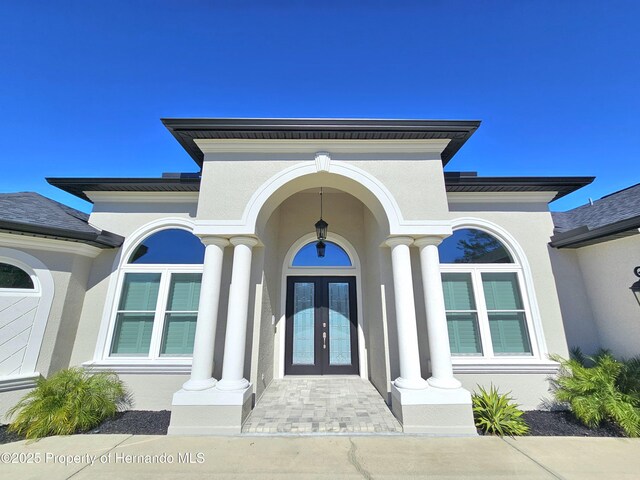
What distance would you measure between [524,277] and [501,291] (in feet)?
2.12

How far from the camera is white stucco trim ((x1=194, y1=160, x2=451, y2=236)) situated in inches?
193

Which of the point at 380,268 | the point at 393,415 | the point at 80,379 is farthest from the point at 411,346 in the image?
the point at 80,379

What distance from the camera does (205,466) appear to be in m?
3.32

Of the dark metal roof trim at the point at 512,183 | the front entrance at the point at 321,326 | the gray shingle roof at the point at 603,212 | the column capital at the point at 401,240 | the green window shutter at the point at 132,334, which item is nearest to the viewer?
the column capital at the point at 401,240

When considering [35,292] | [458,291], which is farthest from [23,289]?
[458,291]

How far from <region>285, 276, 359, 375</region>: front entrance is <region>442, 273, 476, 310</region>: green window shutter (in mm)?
2413

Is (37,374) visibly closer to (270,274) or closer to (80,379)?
(80,379)

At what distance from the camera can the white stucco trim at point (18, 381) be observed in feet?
15.4

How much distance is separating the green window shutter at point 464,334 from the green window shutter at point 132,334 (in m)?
7.07

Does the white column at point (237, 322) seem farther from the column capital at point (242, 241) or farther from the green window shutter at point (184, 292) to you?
the green window shutter at point (184, 292)

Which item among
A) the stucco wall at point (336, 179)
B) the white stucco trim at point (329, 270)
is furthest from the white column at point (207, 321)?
the white stucco trim at point (329, 270)

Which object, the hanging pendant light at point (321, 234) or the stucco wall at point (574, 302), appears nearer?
the stucco wall at point (574, 302)

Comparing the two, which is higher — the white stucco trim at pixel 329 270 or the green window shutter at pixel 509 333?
the white stucco trim at pixel 329 270

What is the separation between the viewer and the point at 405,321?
183 inches
